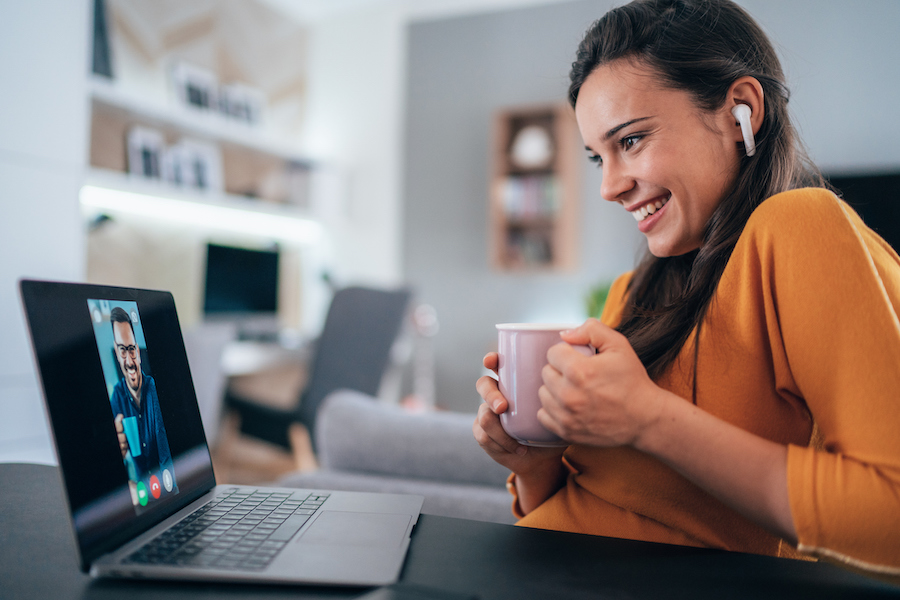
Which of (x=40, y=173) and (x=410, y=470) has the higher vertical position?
(x=40, y=173)

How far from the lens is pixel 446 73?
4379 mm

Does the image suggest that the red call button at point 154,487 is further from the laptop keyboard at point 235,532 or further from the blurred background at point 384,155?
the blurred background at point 384,155

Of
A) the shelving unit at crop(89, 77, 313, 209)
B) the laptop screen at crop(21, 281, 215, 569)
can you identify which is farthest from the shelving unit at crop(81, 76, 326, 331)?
the laptop screen at crop(21, 281, 215, 569)

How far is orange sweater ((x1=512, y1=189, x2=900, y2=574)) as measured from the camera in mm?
449

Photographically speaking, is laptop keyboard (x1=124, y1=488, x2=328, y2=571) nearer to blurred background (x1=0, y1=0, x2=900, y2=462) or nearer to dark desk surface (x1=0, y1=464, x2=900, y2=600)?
dark desk surface (x1=0, y1=464, x2=900, y2=600)

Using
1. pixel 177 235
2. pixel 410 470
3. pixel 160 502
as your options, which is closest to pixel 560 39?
pixel 177 235

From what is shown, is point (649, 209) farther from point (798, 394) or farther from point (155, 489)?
point (155, 489)

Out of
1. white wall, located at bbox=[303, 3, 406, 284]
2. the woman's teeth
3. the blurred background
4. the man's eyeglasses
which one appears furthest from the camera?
white wall, located at bbox=[303, 3, 406, 284]

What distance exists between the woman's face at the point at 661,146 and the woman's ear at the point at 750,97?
21mm

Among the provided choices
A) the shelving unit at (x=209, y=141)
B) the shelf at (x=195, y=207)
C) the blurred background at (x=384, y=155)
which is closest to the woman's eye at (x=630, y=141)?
the blurred background at (x=384, y=155)

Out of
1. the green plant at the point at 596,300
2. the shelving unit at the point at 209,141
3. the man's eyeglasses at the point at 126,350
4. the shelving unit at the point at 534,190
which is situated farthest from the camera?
the shelving unit at the point at 534,190

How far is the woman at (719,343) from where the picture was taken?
1.53ft

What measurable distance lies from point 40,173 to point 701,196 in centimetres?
186

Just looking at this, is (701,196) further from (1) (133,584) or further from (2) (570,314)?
(2) (570,314)
